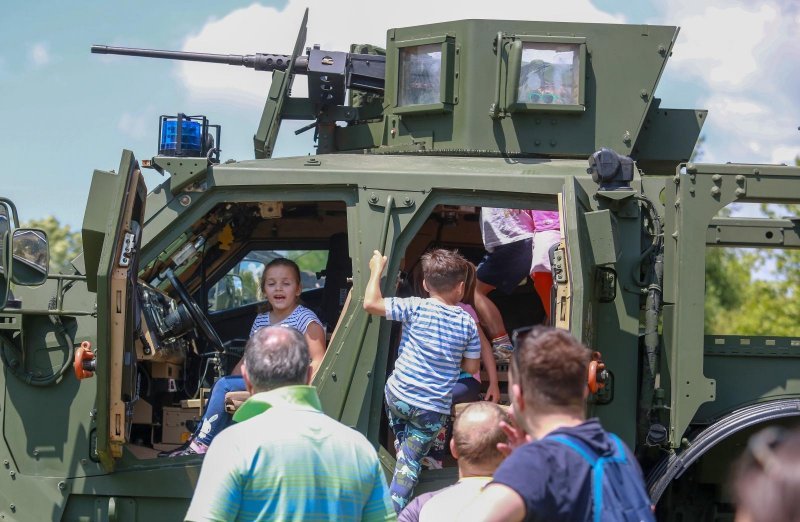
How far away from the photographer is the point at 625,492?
10.8 ft

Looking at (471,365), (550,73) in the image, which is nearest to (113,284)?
(471,365)

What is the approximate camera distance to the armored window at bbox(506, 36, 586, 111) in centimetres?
683

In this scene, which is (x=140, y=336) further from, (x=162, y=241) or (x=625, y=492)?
(x=625, y=492)

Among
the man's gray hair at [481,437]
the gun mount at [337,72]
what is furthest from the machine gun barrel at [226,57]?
the man's gray hair at [481,437]

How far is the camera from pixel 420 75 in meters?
7.19

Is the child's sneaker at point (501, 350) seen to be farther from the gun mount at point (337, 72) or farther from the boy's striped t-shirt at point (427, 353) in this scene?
the gun mount at point (337, 72)

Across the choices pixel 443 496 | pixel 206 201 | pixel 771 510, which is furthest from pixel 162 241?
pixel 771 510

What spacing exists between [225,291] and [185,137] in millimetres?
1697

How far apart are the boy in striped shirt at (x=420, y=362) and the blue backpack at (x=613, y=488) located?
2356mm

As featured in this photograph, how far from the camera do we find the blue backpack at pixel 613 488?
128 inches

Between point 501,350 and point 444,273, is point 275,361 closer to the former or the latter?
point 444,273

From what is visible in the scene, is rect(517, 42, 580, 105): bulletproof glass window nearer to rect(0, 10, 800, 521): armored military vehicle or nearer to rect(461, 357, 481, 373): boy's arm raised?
rect(0, 10, 800, 521): armored military vehicle

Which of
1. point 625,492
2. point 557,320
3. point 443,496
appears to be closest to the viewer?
point 625,492

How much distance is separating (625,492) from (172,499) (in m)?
3.08
